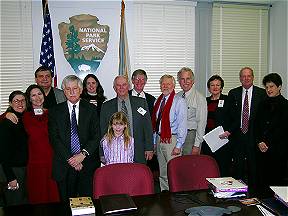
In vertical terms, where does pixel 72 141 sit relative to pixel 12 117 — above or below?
below

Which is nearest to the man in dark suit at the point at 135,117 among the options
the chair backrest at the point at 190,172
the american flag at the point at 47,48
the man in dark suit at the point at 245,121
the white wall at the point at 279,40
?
the chair backrest at the point at 190,172

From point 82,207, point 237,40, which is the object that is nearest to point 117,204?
point 82,207

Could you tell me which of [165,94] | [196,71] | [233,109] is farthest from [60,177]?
[196,71]

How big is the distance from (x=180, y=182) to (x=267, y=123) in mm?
1614

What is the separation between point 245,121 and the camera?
4043mm

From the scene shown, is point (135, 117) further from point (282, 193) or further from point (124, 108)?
point (282, 193)

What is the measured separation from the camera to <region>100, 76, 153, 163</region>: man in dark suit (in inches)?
136

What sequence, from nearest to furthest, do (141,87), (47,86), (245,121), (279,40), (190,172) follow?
1. (190,172)
2. (47,86)
3. (245,121)
4. (141,87)
5. (279,40)

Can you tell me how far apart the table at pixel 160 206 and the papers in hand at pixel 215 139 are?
1.78 metres

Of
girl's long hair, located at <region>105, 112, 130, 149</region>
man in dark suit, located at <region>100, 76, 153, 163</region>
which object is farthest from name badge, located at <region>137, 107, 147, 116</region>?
girl's long hair, located at <region>105, 112, 130, 149</region>

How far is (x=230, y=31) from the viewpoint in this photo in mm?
5586

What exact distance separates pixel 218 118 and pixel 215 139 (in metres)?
0.26

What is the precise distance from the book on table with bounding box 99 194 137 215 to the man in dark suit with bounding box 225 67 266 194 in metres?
2.26

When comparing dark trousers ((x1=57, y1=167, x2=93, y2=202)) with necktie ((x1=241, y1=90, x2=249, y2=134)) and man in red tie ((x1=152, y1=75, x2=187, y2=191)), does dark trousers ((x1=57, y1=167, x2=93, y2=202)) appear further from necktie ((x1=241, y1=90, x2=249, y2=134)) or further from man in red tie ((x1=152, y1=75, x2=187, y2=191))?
necktie ((x1=241, y1=90, x2=249, y2=134))
